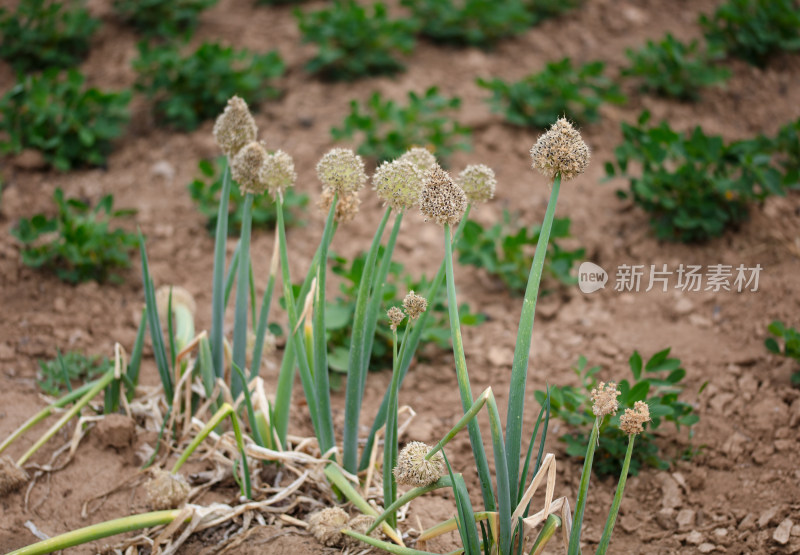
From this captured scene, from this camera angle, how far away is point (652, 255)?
3.36 m

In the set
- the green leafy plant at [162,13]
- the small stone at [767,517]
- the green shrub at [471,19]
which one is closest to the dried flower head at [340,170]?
the small stone at [767,517]

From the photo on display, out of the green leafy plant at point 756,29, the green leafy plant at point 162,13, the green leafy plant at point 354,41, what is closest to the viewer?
the green leafy plant at point 354,41

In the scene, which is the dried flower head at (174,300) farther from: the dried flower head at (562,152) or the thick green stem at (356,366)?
the dried flower head at (562,152)

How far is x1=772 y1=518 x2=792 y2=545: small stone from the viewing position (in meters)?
1.97

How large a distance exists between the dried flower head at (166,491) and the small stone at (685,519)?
138 cm

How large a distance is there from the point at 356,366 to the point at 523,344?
0.50 metres

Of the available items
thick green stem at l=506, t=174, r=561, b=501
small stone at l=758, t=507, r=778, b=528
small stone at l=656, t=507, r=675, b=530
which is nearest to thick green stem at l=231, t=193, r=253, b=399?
thick green stem at l=506, t=174, r=561, b=501

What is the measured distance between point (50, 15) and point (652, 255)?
3738 mm

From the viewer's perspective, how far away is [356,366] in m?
1.91

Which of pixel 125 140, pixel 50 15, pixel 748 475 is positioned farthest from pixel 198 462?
pixel 50 15

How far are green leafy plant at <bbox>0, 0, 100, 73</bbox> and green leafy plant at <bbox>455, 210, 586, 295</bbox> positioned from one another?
293 centimetres

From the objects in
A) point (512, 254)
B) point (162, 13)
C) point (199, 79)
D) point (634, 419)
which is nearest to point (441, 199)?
point (634, 419)

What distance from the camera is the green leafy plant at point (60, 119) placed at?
371cm

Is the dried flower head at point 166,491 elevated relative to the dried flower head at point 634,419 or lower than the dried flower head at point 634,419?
lower
